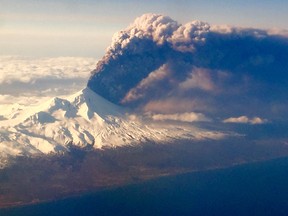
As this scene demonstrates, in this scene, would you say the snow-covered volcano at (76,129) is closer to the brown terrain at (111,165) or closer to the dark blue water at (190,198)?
the brown terrain at (111,165)

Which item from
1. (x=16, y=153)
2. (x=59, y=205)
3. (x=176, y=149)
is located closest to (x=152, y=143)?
(x=176, y=149)

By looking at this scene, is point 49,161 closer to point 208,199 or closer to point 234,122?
point 208,199

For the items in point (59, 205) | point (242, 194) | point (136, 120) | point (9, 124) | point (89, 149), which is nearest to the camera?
point (59, 205)

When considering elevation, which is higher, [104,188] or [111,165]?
[111,165]

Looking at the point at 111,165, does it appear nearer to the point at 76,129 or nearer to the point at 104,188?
the point at 104,188

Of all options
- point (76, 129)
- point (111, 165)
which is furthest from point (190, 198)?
point (76, 129)
